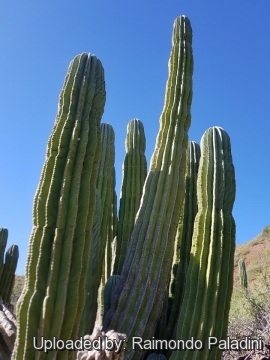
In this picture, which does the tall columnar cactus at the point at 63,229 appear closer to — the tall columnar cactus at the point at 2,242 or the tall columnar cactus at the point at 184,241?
the tall columnar cactus at the point at 184,241

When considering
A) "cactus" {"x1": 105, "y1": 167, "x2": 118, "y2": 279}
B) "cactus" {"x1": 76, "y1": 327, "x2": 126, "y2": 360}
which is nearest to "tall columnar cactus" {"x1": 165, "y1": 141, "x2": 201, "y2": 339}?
"cactus" {"x1": 105, "y1": 167, "x2": 118, "y2": 279}

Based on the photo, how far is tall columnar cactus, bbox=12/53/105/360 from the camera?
2.91 metres

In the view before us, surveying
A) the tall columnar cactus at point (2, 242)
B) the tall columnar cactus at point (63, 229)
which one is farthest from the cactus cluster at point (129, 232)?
the tall columnar cactus at point (2, 242)

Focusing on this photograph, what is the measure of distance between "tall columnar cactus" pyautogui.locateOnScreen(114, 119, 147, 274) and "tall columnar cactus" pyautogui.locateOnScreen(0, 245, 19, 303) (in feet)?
10.7

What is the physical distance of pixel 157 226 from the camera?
4789 mm

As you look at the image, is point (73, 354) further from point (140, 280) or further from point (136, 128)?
point (136, 128)

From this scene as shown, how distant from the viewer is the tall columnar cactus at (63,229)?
114 inches

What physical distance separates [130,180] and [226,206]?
2.13 m

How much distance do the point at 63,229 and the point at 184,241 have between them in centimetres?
293

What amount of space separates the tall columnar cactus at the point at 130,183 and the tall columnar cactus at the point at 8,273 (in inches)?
128

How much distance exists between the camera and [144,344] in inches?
176

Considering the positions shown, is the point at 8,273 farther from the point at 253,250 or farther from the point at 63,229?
the point at 253,250

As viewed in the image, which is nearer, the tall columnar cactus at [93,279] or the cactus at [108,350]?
the cactus at [108,350]

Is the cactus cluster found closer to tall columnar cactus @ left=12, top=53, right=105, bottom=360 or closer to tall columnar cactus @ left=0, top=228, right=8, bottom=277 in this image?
tall columnar cactus @ left=12, top=53, right=105, bottom=360
